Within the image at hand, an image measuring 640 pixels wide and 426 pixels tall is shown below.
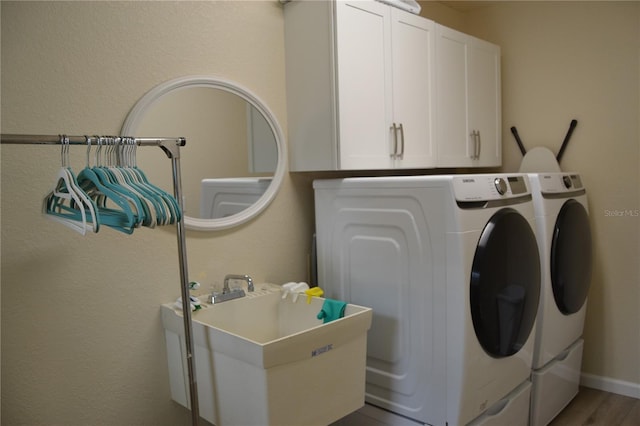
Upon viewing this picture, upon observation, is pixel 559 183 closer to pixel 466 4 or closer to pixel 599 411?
pixel 599 411

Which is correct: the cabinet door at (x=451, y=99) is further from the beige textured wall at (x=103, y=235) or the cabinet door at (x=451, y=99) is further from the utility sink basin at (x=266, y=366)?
the utility sink basin at (x=266, y=366)

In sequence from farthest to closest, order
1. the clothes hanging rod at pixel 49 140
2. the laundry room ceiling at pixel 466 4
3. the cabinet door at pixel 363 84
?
the laundry room ceiling at pixel 466 4
the cabinet door at pixel 363 84
the clothes hanging rod at pixel 49 140

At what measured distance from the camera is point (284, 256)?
8.23 feet

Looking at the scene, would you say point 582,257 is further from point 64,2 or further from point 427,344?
point 64,2

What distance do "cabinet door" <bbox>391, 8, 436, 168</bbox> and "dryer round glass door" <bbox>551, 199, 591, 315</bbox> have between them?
0.72 meters

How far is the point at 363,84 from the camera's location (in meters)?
2.31

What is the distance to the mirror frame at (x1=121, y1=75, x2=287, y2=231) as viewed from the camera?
1.91m

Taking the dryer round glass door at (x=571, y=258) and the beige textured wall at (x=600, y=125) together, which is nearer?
the dryer round glass door at (x=571, y=258)

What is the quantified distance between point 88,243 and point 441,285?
50.8 inches

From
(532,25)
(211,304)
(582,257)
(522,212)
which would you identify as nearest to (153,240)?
(211,304)

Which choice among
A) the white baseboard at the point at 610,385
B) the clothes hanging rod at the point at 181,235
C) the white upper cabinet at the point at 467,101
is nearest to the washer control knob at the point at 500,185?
the white upper cabinet at the point at 467,101

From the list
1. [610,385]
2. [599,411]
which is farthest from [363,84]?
[610,385]

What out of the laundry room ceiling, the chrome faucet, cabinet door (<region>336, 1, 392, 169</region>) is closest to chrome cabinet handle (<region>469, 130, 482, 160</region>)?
cabinet door (<region>336, 1, 392, 169</region>)

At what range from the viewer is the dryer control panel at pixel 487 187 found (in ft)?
6.36
